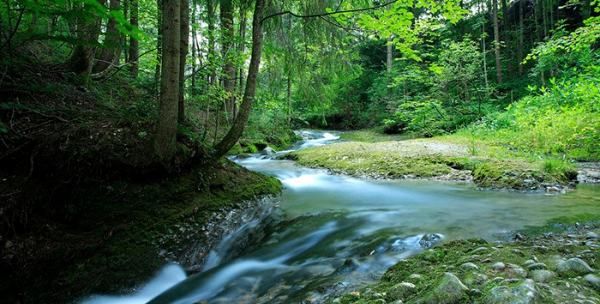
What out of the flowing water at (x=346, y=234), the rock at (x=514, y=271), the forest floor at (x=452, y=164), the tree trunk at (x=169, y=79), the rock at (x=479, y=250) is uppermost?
the tree trunk at (x=169, y=79)

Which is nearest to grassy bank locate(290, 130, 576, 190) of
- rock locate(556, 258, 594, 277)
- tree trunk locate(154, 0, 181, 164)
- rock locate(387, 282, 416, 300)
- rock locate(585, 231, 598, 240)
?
rock locate(585, 231, 598, 240)

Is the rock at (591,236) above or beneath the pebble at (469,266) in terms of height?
beneath

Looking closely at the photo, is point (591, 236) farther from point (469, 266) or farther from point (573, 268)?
point (469, 266)

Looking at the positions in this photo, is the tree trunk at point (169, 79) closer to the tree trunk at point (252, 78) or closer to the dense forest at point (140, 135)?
the dense forest at point (140, 135)

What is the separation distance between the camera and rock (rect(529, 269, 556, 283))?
89.4 inches

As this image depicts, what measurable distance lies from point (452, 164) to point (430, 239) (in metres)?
4.91

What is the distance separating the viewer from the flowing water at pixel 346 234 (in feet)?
10.9

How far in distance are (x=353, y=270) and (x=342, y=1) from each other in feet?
13.2

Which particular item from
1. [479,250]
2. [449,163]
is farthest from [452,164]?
[479,250]

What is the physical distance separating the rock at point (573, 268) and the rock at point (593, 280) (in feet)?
0.23

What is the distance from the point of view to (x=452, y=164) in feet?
27.4

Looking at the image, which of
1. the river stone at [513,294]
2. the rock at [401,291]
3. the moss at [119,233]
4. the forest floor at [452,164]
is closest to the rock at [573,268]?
the river stone at [513,294]

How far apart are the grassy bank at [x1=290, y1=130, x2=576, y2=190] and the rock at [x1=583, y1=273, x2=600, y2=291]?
460cm

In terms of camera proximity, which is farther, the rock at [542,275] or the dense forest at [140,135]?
the dense forest at [140,135]
